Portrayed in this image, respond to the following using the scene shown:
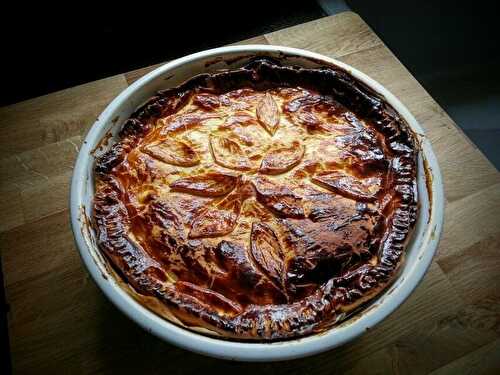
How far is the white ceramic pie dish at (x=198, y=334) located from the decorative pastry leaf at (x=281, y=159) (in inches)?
15.4

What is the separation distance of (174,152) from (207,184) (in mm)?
171

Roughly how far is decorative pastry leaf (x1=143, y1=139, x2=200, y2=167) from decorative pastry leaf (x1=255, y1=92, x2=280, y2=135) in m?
0.27

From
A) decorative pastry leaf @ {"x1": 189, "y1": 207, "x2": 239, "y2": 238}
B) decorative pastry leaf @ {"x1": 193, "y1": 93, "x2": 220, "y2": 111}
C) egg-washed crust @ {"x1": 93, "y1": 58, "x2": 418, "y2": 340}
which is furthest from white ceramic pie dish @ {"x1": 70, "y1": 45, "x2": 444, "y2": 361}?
decorative pastry leaf @ {"x1": 189, "y1": 207, "x2": 239, "y2": 238}

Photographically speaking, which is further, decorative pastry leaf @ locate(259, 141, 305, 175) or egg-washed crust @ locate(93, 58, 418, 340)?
decorative pastry leaf @ locate(259, 141, 305, 175)

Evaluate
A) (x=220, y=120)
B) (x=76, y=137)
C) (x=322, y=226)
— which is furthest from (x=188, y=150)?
(x=76, y=137)

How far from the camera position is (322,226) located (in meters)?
1.29

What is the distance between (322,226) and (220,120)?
0.54m

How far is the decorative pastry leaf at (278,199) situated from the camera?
1309 millimetres

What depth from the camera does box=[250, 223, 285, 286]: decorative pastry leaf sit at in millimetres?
1218

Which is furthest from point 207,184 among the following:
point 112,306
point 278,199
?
point 112,306

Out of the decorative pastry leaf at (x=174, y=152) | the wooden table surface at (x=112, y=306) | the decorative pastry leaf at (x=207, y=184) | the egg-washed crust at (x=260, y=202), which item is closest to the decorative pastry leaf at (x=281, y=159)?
the egg-washed crust at (x=260, y=202)

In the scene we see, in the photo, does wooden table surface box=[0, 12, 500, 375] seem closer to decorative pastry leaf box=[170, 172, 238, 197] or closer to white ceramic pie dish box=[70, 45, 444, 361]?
white ceramic pie dish box=[70, 45, 444, 361]

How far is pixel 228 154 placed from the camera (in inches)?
56.6

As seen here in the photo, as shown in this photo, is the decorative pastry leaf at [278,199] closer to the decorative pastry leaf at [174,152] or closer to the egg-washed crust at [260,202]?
the egg-washed crust at [260,202]
